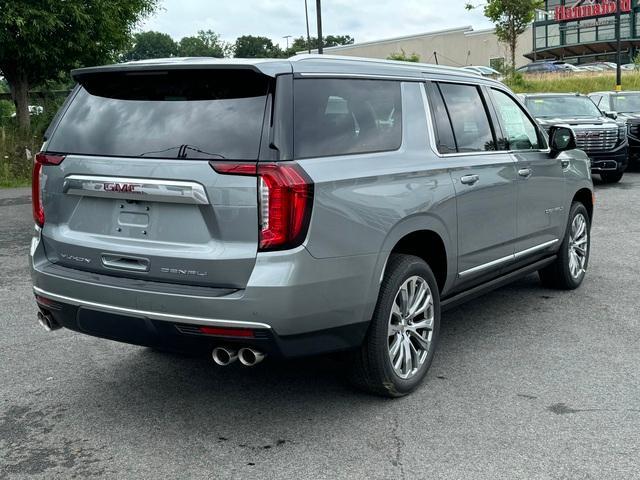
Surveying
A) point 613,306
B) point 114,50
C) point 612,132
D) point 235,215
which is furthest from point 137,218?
point 114,50

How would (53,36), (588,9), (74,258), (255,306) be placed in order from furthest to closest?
(588,9)
(53,36)
(74,258)
(255,306)

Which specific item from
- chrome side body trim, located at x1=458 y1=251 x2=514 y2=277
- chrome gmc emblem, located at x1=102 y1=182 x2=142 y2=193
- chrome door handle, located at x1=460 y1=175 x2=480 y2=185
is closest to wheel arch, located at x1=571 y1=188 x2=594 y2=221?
chrome side body trim, located at x1=458 y1=251 x2=514 y2=277

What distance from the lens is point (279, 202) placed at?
11.6ft

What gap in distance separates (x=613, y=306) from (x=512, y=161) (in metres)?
1.67

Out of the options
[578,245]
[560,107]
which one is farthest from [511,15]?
[578,245]

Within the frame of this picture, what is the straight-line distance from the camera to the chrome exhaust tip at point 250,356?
366 cm

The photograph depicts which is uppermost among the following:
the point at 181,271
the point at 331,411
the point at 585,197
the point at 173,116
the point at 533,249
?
the point at 173,116

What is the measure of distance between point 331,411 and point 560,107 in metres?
13.1

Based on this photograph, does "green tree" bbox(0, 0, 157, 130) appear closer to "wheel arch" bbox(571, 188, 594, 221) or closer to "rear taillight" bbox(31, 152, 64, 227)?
"wheel arch" bbox(571, 188, 594, 221)

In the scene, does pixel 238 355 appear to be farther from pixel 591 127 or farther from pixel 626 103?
pixel 626 103

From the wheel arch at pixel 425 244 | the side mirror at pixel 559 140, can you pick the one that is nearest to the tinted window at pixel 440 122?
the wheel arch at pixel 425 244

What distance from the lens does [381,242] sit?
400 cm

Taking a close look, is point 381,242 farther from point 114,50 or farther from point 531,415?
point 114,50

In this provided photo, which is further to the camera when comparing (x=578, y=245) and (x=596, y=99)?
(x=596, y=99)
